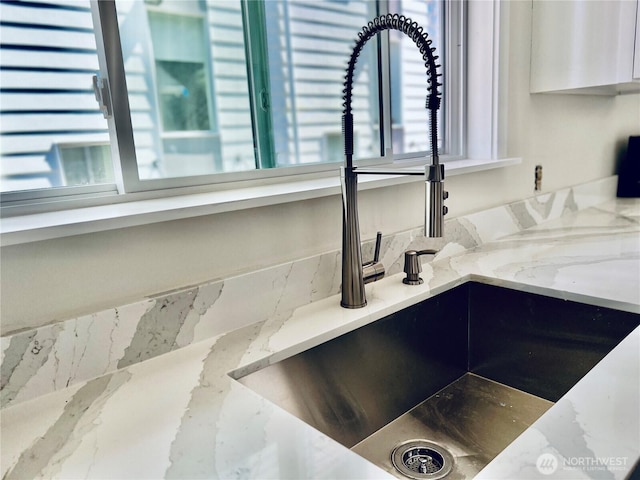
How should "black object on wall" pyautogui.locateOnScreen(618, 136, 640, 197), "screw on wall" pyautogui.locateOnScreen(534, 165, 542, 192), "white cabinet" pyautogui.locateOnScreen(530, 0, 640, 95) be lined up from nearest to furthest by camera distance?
"white cabinet" pyautogui.locateOnScreen(530, 0, 640, 95) → "screw on wall" pyautogui.locateOnScreen(534, 165, 542, 192) → "black object on wall" pyautogui.locateOnScreen(618, 136, 640, 197)

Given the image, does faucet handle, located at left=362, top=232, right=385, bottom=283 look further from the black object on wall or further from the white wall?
the black object on wall

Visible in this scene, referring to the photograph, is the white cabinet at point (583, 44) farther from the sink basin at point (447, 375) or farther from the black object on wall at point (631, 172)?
the sink basin at point (447, 375)

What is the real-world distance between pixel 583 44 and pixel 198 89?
3277 mm

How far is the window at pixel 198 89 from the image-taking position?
99cm

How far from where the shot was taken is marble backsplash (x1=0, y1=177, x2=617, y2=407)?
0.72m

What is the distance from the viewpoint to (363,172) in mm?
965

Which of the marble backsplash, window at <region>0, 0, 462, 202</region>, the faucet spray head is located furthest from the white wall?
the faucet spray head

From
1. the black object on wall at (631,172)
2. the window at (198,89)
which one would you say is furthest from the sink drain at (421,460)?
the black object on wall at (631,172)

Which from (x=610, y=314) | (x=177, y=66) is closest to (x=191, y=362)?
(x=610, y=314)

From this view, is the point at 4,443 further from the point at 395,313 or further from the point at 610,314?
the point at 610,314

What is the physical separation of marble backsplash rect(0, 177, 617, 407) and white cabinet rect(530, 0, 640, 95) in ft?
2.73

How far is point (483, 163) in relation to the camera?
1.46 m

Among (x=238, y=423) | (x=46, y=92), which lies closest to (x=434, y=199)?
(x=238, y=423)

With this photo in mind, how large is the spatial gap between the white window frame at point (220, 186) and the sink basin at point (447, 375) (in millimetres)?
320
